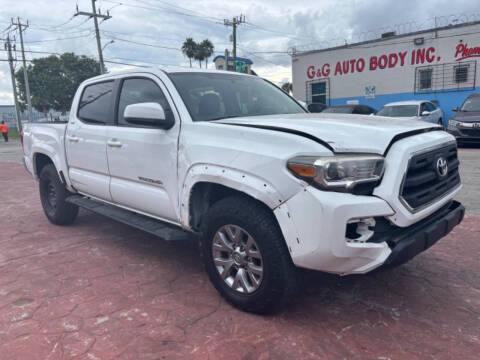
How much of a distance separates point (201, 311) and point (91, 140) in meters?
2.30

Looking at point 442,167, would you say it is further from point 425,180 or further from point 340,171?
point 340,171

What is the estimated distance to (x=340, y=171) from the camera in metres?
2.31

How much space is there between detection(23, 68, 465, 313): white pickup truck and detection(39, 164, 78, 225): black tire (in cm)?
132

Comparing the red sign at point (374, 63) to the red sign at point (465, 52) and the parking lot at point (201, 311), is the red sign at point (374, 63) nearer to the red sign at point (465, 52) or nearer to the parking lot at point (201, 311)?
the red sign at point (465, 52)

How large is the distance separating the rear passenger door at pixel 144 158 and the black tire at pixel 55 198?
1473 millimetres

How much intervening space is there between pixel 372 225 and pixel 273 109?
180cm

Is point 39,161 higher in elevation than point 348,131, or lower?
lower

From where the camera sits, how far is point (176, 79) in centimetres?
350

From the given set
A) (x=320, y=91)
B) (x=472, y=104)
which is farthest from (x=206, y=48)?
(x=472, y=104)

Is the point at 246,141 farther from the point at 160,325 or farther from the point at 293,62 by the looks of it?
the point at 293,62

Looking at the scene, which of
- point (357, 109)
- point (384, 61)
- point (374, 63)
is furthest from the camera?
point (374, 63)

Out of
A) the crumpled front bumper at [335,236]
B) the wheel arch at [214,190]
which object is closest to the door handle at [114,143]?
the wheel arch at [214,190]

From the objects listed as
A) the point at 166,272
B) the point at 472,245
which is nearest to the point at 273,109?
the point at 166,272

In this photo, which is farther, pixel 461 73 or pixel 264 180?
pixel 461 73
